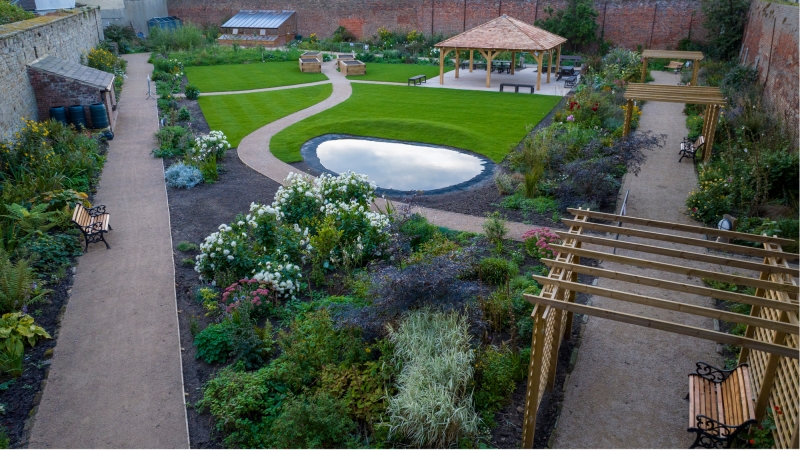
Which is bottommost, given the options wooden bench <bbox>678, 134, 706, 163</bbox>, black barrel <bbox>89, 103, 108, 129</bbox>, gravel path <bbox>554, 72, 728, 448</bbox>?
gravel path <bbox>554, 72, 728, 448</bbox>

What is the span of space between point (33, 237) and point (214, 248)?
366 cm

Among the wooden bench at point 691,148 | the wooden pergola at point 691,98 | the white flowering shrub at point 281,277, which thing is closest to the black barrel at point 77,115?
the white flowering shrub at point 281,277

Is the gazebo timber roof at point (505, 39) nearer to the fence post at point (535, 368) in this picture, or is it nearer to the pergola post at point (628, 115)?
the pergola post at point (628, 115)

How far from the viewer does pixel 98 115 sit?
17.1m

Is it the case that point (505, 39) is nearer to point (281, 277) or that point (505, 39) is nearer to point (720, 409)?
point (281, 277)

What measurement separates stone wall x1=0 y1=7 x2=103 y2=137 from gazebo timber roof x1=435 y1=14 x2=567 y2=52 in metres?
14.4

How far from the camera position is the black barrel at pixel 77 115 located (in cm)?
1673

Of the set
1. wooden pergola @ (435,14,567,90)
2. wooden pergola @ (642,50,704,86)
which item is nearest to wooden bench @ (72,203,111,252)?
wooden pergola @ (435,14,567,90)

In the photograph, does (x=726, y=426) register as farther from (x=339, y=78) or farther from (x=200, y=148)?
(x=339, y=78)

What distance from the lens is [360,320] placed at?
22.7 ft

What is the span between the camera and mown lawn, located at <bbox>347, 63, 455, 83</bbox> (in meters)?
27.2

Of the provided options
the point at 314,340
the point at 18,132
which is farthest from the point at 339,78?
the point at 314,340

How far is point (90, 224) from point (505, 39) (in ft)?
60.8

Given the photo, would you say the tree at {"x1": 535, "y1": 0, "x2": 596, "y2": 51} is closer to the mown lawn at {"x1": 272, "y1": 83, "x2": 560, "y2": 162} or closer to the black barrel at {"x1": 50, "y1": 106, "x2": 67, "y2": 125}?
the mown lawn at {"x1": 272, "y1": 83, "x2": 560, "y2": 162}
